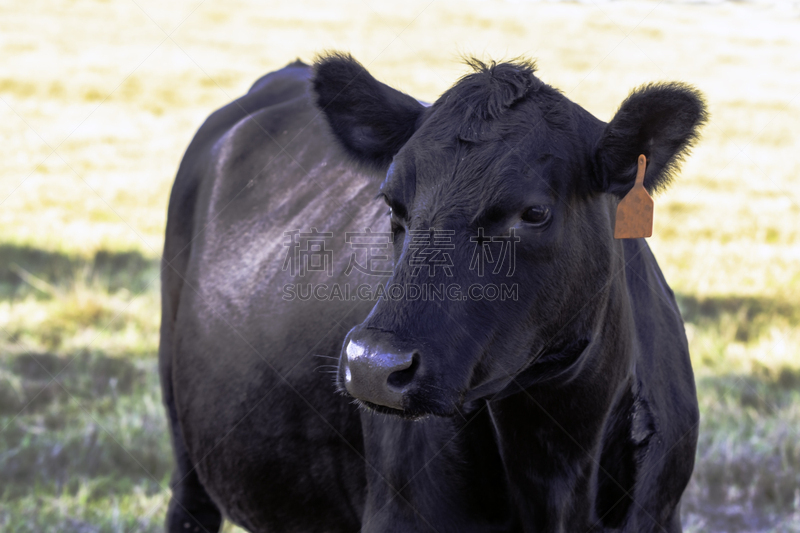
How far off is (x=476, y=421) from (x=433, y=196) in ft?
2.51

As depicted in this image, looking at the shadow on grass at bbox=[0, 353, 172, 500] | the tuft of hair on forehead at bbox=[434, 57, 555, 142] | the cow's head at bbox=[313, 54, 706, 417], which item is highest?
the tuft of hair on forehead at bbox=[434, 57, 555, 142]

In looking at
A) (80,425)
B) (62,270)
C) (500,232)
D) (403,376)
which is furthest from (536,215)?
(62,270)

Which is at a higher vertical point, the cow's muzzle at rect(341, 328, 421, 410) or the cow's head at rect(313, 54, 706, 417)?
the cow's head at rect(313, 54, 706, 417)

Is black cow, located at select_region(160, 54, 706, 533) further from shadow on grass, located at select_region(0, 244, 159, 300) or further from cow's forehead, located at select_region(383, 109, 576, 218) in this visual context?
shadow on grass, located at select_region(0, 244, 159, 300)

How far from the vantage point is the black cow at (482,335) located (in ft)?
7.23

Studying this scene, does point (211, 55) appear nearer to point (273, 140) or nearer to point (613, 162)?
point (273, 140)

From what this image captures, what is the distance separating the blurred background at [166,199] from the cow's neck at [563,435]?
117cm

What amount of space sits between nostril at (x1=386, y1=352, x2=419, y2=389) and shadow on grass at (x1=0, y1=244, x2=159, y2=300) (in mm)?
6100

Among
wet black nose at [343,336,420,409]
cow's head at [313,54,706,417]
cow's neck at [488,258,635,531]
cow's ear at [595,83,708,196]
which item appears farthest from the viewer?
cow's neck at [488,258,635,531]

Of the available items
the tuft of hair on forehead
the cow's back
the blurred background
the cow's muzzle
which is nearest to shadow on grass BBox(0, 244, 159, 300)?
the blurred background

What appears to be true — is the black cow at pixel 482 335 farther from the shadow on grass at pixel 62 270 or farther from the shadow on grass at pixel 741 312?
the shadow on grass at pixel 62 270

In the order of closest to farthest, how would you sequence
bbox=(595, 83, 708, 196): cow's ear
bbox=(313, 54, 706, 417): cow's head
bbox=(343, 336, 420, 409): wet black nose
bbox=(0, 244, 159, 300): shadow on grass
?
bbox=(343, 336, 420, 409): wet black nose
bbox=(313, 54, 706, 417): cow's head
bbox=(595, 83, 708, 196): cow's ear
bbox=(0, 244, 159, 300): shadow on grass

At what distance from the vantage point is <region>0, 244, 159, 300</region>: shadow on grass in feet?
25.0

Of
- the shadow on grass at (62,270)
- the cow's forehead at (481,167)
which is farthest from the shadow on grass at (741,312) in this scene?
the shadow on grass at (62,270)
